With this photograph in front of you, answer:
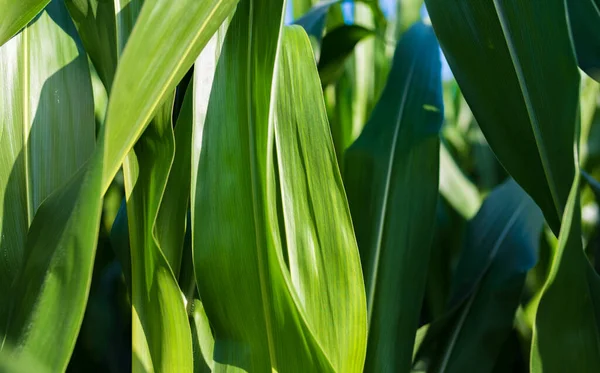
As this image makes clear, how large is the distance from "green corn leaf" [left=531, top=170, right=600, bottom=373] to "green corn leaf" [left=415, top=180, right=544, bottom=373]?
5.4 inches

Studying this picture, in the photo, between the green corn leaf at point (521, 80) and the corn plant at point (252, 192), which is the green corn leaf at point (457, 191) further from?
the green corn leaf at point (521, 80)

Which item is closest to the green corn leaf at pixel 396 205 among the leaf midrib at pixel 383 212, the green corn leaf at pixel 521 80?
the leaf midrib at pixel 383 212

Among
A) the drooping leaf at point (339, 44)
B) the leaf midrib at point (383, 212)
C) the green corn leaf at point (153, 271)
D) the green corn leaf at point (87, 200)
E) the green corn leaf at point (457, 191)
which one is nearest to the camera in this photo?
the green corn leaf at point (87, 200)

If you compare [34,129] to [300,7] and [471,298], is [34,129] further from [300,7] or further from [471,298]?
[300,7]

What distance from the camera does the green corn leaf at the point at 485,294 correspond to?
505mm

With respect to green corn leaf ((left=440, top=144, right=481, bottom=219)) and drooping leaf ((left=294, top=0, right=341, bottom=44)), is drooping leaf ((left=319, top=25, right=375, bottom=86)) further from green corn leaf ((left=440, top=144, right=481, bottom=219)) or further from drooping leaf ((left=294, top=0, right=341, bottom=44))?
green corn leaf ((left=440, top=144, right=481, bottom=219))

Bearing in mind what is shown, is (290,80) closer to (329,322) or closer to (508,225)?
(329,322)

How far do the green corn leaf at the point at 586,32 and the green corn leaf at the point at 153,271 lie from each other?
31cm

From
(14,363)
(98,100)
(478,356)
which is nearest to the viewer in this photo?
(14,363)

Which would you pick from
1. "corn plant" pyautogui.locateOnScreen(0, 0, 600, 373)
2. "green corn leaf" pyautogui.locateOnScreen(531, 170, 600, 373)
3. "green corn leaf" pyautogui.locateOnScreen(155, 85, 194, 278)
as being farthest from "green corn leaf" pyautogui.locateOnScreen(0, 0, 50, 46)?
"green corn leaf" pyautogui.locateOnScreen(531, 170, 600, 373)

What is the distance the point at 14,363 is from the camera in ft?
0.79

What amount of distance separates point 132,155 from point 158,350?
0.45ft

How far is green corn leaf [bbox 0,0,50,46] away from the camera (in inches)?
13.0

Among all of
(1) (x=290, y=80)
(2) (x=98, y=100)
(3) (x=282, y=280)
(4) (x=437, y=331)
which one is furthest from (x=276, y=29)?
(2) (x=98, y=100)
